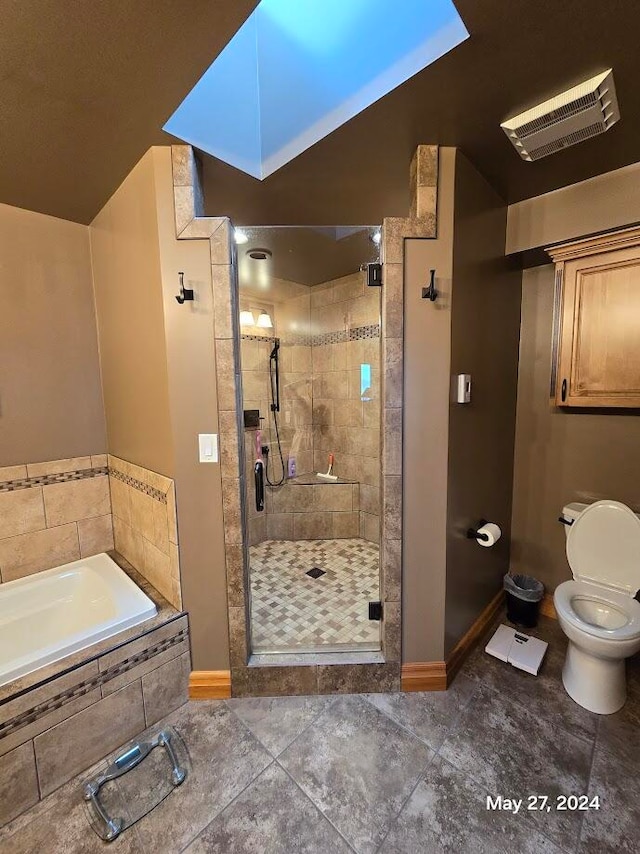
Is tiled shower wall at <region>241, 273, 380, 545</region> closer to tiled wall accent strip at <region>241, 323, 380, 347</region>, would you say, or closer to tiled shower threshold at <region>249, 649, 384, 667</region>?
tiled wall accent strip at <region>241, 323, 380, 347</region>

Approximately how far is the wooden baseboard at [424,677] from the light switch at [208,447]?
1.41 meters

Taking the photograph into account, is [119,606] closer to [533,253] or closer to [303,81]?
[303,81]

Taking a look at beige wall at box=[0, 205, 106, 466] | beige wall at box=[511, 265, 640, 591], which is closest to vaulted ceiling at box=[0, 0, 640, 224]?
beige wall at box=[0, 205, 106, 466]

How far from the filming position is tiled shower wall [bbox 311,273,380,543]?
9.23 ft

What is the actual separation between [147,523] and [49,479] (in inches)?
28.3

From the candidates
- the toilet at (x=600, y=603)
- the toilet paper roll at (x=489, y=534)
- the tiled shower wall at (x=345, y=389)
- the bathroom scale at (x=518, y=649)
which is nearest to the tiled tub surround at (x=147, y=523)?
Result: the tiled shower wall at (x=345, y=389)

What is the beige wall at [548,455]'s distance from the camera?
6.72 ft

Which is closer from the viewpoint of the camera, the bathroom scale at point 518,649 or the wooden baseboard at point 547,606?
the bathroom scale at point 518,649

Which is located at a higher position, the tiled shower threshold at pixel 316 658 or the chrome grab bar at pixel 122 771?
the tiled shower threshold at pixel 316 658

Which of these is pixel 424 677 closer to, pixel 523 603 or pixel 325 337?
pixel 523 603

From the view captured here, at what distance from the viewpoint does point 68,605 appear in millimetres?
2010

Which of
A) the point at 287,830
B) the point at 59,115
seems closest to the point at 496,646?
the point at 287,830

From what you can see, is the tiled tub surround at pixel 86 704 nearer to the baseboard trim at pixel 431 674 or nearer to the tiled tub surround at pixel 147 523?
the tiled tub surround at pixel 147 523

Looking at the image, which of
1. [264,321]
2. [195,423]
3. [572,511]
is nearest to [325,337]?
[264,321]
